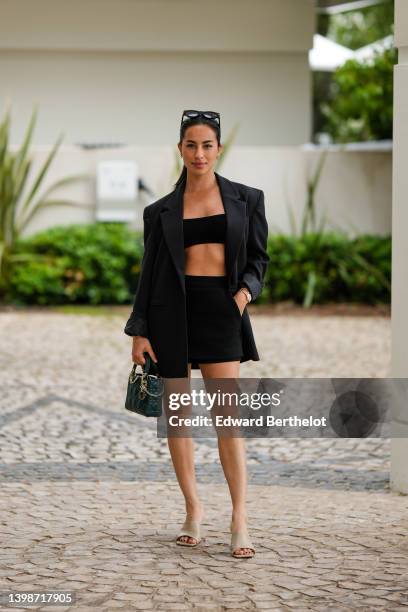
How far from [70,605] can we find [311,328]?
8.22m

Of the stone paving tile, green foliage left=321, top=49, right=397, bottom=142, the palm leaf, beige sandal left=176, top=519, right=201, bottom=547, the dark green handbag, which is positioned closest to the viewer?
the stone paving tile

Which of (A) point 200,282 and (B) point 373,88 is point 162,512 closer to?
(A) point 200,282

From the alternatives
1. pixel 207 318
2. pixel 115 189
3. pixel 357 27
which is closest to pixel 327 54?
pixel 115 189

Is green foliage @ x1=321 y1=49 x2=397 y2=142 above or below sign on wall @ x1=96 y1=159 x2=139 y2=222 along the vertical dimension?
above

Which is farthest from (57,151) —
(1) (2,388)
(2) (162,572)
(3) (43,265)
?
(2) (162,572)

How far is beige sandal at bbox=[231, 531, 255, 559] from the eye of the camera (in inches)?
186

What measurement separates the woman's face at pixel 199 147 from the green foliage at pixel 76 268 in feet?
28.7

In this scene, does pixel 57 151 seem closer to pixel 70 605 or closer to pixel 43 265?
pixel 43 265

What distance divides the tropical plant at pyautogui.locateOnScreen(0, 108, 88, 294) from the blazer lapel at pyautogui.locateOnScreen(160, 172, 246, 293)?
28.6ft

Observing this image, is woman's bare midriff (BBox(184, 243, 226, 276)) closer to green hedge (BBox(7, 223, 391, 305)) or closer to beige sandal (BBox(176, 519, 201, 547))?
beige sandal (BBox(176, 519, 201, 547))

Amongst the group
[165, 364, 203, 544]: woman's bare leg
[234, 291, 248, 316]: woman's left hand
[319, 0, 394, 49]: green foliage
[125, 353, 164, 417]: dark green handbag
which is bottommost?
[165, 364, 203, 544]: woman's bare leg

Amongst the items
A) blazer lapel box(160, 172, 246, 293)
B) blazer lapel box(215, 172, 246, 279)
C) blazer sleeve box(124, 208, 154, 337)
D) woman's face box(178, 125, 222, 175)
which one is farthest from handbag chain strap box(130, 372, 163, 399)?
woman's face box(178, 125, 222, 175)

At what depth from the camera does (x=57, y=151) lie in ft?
47.2

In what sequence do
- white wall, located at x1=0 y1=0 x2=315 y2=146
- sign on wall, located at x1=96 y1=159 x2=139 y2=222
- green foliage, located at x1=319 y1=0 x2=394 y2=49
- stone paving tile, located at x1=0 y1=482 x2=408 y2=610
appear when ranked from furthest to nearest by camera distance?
green foliage, located at x1=319 y1=0 x2=394 y2=49 < white wall, located at x1=0 y1=0 x2=315 y2=146 < sign on wall, located at x1=96 y1=159 x2=139 y2=222 < stone paving tile, located at x1=0 y1=482 x2=408 y2=610
